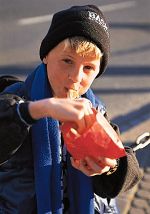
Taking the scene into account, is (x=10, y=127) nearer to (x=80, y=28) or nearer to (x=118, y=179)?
(x=80, y=28)

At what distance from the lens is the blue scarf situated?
197 centimetres

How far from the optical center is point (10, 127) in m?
1.70

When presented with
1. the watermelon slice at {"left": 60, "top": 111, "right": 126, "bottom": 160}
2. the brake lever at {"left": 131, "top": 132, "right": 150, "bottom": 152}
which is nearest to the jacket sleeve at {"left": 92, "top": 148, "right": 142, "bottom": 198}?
the brake lever at {"left": 131, "top": 132, "right": 150, "bottom": 152}

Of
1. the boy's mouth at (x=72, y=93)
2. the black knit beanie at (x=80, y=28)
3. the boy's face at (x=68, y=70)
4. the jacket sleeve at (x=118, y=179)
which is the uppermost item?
the black knit beanie at (x=80, y=28)

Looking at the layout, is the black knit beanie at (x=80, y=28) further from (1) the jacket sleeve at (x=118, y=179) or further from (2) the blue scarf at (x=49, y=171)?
(1) the jacket sleeve at (x=118, y=179)

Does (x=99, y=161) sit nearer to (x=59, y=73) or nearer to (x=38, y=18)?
(x=59, y=73)

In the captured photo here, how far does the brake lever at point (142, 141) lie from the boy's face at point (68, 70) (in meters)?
0.54

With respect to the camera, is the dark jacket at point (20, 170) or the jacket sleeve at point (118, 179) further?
the jacket sleeve at point (118, 179)

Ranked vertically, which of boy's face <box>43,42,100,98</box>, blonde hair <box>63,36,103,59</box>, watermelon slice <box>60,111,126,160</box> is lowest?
watermelon slice <box>60,111,126,160</box>

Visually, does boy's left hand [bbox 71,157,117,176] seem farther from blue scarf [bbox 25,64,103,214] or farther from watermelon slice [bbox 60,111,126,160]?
blue scarf [bbox 25,64,103,214]

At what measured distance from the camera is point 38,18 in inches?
403

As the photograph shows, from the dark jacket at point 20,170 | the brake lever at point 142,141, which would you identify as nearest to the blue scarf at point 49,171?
the dark jacket at point 20,170

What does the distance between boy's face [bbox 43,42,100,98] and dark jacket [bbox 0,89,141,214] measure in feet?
0.54

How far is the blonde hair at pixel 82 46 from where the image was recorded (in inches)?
74.7
